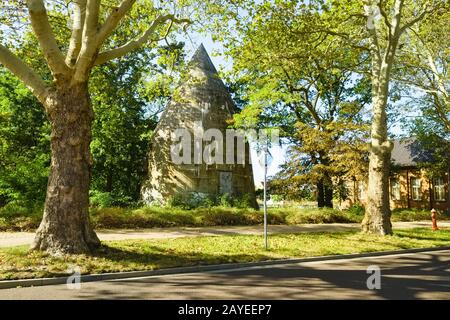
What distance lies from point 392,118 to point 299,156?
10536 millimetres

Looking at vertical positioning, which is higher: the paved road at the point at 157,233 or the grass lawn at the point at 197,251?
the paved road at the point at 157,233

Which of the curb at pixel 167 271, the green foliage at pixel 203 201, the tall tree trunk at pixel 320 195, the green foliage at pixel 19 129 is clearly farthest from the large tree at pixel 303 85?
the green foliage at pixel 19 129

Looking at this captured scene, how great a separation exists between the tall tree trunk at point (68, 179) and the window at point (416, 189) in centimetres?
3732

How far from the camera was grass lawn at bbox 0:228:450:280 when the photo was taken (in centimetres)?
873

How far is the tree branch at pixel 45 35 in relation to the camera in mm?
9117

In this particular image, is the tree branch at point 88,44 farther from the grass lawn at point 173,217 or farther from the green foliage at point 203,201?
the green foliage at point 203,201

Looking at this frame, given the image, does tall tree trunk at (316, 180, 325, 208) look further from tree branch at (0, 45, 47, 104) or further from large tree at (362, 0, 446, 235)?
tree branch at (0, 45, 47, 104)

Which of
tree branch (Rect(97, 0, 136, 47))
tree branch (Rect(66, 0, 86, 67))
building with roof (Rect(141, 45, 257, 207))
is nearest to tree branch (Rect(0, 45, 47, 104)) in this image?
tree branch (Rect(66, 0, 86, 67))

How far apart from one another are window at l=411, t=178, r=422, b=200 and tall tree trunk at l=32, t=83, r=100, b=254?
3732 centimetres

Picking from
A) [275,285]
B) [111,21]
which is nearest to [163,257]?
[275,285]

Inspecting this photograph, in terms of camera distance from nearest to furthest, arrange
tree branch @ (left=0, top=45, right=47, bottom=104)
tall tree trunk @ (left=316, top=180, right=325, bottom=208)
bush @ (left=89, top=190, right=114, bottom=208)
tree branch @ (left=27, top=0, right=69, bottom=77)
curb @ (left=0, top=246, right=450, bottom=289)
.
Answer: curb @ (left=0, top=246, right=450, bottom=289)
tree branch @ (left=27, top=0, right=69, bottom=77)
tree branch @ (left=0, top=45, right=47, bottom=104)
bush @ (left=89, top=190, right=114, bottom=208)
tall tree trunk @ (left=316, top=180, right=325, bottom=208)

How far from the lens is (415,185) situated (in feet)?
132

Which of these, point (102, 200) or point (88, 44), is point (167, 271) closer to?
point (88, 44)
